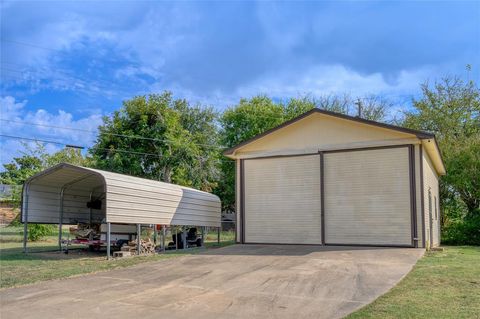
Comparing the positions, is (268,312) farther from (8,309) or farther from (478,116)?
(478,116)

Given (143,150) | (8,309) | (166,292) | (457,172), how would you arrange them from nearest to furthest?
(8,309) < (166,292) < (457,172) < (143,150)

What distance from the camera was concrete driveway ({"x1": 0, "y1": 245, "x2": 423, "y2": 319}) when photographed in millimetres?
7426

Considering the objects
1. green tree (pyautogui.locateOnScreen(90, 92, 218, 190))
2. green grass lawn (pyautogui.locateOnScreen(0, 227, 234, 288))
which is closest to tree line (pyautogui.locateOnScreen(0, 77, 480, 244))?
green tree (pyautogui.locateOnScreen(90, 92, 218, 190))

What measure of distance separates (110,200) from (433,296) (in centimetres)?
960

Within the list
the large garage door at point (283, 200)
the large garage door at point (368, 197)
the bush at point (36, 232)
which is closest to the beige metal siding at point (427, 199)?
the large garage door at point (368, 197)

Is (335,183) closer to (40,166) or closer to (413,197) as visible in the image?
(413,197)

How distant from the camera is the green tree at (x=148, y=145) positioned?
2952cm

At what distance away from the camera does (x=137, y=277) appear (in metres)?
10.6

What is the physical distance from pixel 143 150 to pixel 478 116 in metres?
21.2

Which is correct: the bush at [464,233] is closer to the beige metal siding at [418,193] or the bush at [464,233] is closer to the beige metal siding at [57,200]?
the beige metal siding at [418,193]

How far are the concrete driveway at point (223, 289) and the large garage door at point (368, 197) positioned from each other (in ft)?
6.72

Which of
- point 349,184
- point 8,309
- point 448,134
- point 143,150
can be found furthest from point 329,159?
point 143,150

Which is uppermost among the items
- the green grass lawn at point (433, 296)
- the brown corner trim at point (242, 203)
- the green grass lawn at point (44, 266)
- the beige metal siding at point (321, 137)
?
the beige metal siding at point (321, 137)

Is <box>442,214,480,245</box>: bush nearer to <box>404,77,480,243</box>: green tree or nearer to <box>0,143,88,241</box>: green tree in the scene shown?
<box>404,77,480,243</box>: green tree
